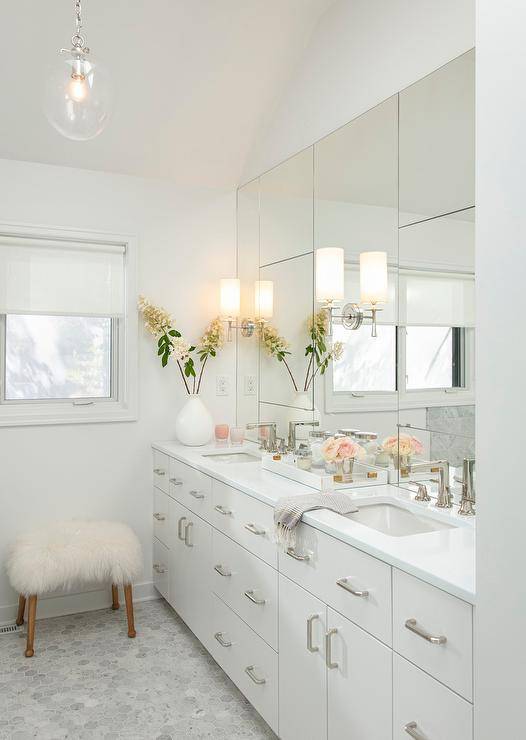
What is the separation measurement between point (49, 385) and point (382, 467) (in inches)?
73.4

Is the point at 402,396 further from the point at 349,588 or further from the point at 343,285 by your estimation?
the point at 349,588

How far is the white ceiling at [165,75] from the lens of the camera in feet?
8.64

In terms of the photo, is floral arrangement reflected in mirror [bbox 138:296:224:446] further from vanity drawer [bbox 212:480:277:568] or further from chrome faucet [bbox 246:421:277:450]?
vanity drawer [bbox 212:480:277:568]

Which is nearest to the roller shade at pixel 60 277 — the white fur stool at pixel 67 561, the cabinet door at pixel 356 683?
the white fur stool at pixel 67 561

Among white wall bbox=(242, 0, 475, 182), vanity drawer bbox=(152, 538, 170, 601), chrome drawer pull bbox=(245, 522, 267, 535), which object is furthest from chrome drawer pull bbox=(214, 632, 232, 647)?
white wall bbox=(242, 0, 475, 182)

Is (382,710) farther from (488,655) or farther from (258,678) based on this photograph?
(258,678)

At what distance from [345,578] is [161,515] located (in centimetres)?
182

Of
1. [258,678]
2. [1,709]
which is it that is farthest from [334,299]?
[1,709]

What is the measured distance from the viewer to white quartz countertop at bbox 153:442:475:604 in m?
1.40

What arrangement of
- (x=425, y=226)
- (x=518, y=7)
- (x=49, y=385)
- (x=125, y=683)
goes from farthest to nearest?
1. (x=49, y=385)
2. (x=125, y=683)
3. (x=425, y=226)
4. (x=518, y=7)

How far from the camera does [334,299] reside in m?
2.64

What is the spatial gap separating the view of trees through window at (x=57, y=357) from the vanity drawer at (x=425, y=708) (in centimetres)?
240

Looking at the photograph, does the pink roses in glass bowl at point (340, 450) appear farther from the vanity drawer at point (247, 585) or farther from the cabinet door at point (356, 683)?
the cabinet door at point (356, 683)

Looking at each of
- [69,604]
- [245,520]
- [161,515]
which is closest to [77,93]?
[245,520]
